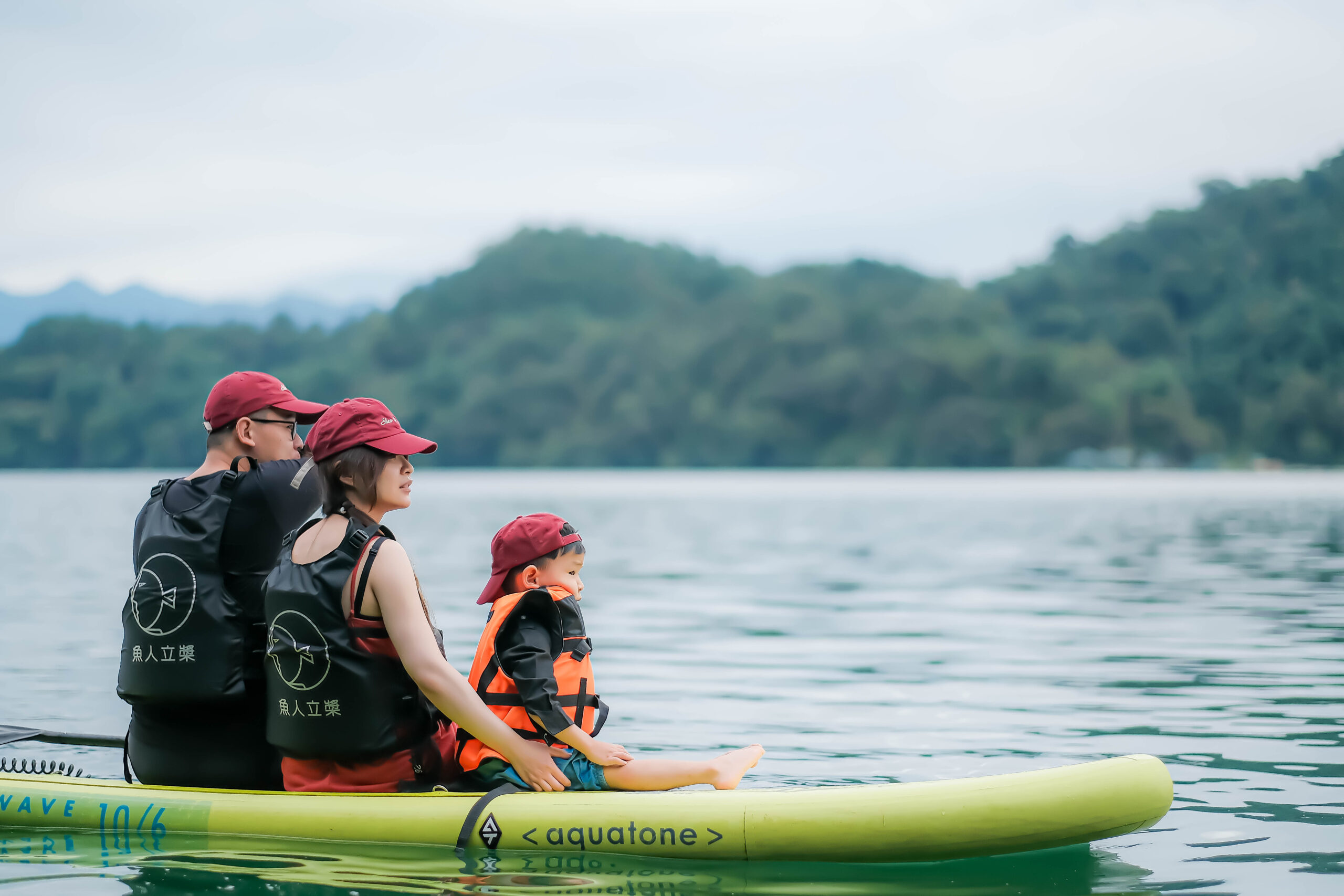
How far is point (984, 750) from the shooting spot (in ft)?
21.2

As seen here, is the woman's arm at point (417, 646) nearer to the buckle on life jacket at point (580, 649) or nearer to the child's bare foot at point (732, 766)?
the buckle on life jacket at point (580, 649)

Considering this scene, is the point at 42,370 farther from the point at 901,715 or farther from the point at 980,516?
the point at 901,715

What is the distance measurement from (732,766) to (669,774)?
0.73 ft

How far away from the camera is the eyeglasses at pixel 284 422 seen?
4406 mm

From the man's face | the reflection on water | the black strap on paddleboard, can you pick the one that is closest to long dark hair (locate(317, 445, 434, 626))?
the man's face

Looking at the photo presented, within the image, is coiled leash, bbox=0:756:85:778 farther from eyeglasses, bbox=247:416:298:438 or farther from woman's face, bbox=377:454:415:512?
woman's face, bbox=377:454:415:512

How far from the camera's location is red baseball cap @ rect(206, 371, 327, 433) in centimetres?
436

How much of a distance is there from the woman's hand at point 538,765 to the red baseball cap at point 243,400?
1216 mm

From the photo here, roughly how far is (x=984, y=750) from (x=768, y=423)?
83102 millimetres

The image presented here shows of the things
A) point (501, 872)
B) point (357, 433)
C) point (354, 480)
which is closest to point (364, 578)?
point (354, 480)

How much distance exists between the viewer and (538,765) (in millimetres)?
4371

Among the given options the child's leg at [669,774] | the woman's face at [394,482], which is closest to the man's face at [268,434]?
the woman's face at [394,482]

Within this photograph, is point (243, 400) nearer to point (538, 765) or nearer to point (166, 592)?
point (166, 592)

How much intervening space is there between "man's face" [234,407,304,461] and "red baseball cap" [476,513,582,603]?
0.72 meters
